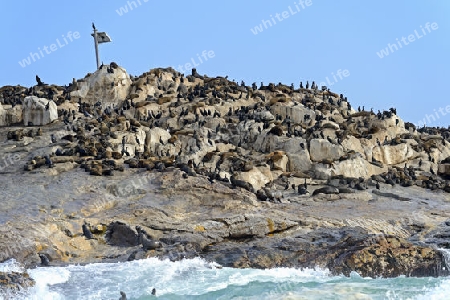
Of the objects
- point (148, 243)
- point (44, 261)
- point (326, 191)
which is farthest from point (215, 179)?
point (44, 261)

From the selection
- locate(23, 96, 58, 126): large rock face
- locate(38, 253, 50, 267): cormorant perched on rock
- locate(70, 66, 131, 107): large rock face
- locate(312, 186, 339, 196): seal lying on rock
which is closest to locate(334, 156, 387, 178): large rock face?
locate(312, 186, 339, 196): seal lying on rock

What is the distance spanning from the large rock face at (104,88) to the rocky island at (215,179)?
11 cm

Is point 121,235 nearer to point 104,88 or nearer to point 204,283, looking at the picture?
point 204,283

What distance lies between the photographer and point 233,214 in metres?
20.7

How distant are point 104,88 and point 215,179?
23215mm

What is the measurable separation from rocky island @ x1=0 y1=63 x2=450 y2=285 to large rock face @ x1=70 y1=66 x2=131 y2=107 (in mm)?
108

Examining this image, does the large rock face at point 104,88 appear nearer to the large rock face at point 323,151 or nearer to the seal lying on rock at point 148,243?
the large rock face at point 323,151

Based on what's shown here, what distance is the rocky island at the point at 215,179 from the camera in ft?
57.1

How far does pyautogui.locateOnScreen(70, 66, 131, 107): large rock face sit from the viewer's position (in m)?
45.3

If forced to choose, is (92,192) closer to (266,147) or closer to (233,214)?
(233,214)

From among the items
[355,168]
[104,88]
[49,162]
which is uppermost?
[104,88]

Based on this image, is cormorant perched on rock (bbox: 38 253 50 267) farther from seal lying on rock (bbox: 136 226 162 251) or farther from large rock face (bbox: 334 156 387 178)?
large rock face (bbox: 334 156 387 178)

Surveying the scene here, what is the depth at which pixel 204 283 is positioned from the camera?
14.8 meters

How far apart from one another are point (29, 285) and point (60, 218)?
19.7 feet
